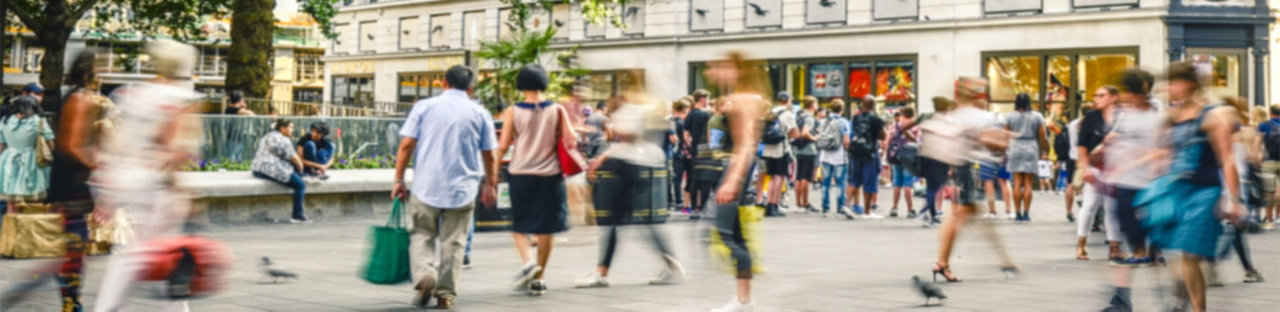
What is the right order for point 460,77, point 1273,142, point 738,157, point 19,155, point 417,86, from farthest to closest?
point 417,86 < point 1273,142 < point 19,155 < point 460,77 < point 738,157

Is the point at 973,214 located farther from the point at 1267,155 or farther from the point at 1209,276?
the point at 1267,155

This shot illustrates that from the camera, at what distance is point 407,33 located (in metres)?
47.6

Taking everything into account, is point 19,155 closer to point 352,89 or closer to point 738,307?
point 738,307

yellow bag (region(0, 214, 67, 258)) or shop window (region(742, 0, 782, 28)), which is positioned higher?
shop window (region(742, 0, 782, 28))

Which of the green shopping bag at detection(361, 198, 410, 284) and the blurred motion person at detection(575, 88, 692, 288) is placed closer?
the green shopping bag at detection(361, 198, 410, 284)

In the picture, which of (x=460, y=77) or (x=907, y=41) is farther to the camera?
(x=907, y=41)

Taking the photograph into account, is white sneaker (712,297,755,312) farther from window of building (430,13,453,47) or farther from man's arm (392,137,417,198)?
window of building (430,13,453,47)

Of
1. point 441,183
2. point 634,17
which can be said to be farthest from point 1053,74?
point 441,183

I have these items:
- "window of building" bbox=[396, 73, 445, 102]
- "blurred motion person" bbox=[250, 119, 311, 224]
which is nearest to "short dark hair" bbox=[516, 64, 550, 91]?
Result: "blurred motion person" bbox=[250, 119, 311, 224]

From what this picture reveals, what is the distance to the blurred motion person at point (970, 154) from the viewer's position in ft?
29.2

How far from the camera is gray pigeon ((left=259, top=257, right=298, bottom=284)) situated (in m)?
8.95

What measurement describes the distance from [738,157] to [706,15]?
29.9m

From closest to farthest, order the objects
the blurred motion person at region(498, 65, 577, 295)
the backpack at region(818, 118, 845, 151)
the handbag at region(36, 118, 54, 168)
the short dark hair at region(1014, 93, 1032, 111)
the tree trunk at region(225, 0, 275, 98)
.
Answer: the blurred motion person at region(498, 65, 577, 295), the handbag at region(36, 118, 54, 168), the short dark hair at region(1014, 93, 1032, 111), the backpack at region(818, 118, 845, 151), the tree trunk at region(225, 0, 275, 98)

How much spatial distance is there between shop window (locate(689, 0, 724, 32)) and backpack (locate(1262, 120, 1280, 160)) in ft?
72.4
